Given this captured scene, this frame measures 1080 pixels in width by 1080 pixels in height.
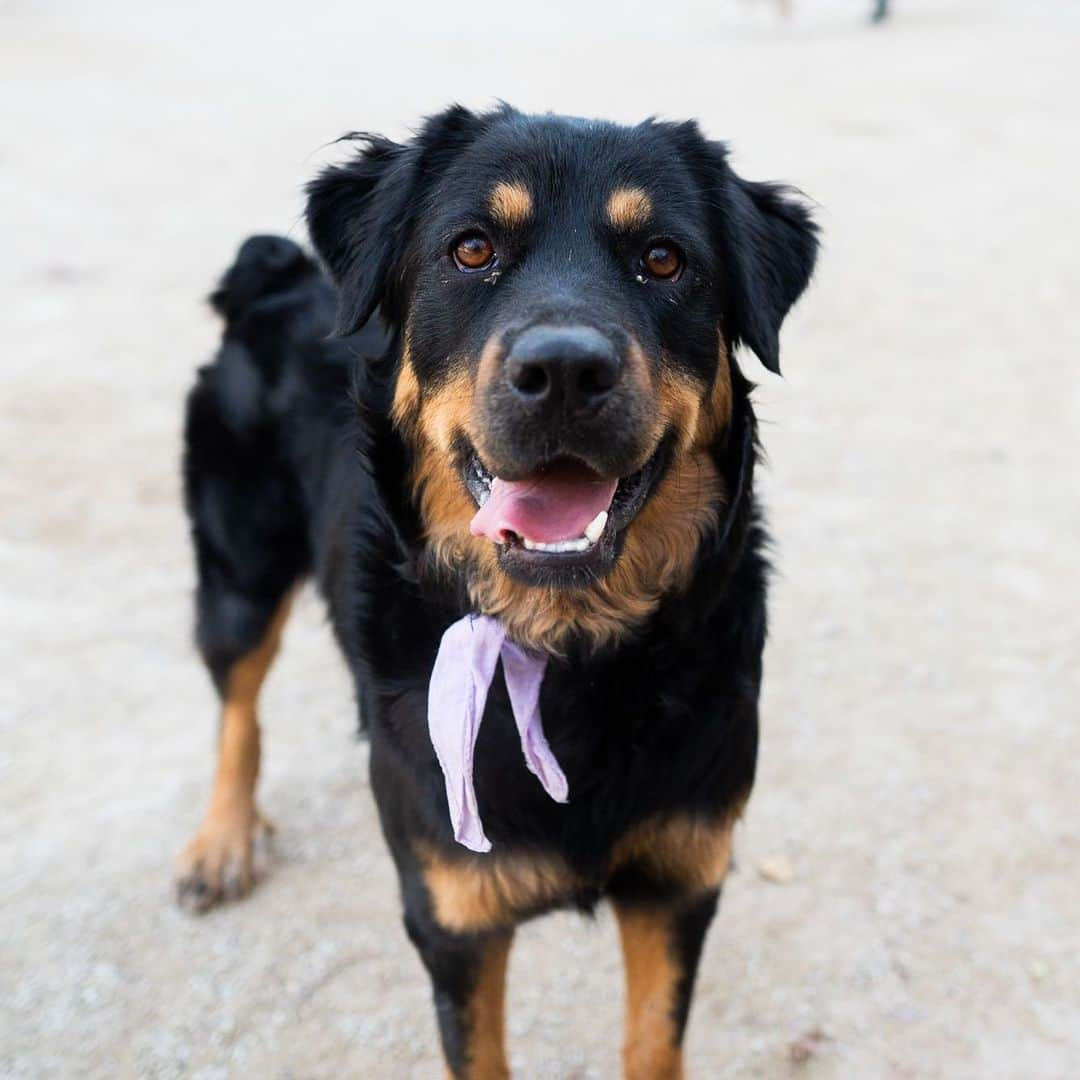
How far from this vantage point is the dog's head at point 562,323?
2.37 meters

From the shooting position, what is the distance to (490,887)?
2.71 m

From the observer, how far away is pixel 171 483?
618 centimetres

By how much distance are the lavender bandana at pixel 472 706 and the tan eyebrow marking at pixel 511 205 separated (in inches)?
33.9

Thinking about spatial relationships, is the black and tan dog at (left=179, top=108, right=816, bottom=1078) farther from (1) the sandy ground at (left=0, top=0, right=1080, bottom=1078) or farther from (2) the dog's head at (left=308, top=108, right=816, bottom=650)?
(1) the sandy ground at (left=0, top=0, right=1080, bottom=1078)

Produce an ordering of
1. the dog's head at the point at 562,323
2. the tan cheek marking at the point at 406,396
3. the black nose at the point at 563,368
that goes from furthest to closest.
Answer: the tan cheek marking at the point at 406,396
the dog's head at the point at 562,323
the black nose at the point at 563,368

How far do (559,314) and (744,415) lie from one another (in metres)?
0.63

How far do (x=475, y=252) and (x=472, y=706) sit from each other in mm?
979

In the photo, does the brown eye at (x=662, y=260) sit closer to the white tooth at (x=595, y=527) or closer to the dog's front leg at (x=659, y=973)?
the white tooth at (x=595, y=527)

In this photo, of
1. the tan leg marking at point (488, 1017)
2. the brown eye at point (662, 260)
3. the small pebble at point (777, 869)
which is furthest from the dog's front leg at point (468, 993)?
the brown eye at point (662, 260)

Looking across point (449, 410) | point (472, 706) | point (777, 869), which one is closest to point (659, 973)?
point (472, 706)

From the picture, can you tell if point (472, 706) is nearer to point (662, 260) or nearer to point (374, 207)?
point (662, 260)

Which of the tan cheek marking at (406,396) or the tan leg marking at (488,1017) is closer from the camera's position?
the tan cheek marking at (406,396)

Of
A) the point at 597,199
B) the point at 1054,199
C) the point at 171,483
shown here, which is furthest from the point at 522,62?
the point at 597,199

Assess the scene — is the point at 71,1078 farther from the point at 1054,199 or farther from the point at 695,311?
the point at 1054,199
